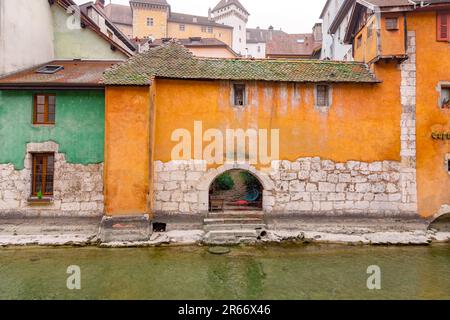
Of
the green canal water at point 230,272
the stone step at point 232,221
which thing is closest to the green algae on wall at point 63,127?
the green canal water at point 230,272

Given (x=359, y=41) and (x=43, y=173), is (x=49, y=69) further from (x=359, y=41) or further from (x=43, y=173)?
(x=359, y=41)

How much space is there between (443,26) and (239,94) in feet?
27.6

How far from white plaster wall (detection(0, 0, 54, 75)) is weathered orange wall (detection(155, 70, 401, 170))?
8332 millimetres

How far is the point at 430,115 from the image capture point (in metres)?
12.2

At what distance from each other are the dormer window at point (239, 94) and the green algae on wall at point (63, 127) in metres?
5.12

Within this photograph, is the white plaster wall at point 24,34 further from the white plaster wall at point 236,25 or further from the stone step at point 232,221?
the white plaster wall at point 236,25

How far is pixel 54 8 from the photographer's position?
1639 centimetres

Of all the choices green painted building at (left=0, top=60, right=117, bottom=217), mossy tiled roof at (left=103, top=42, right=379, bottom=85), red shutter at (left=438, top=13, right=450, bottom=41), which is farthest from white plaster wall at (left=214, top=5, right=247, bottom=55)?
green painted building at (left=0, top=60, right=117, bottom=217)

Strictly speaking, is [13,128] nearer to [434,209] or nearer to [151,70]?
[151,70]

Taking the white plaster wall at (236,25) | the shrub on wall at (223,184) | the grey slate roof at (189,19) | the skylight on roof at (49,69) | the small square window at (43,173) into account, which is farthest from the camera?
the white plaster wall at (236,25)

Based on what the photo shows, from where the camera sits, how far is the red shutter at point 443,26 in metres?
12.0

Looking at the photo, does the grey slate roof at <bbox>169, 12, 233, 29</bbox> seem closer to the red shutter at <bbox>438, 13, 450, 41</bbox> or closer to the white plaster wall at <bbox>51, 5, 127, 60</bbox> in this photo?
the white plaster wall at <bbox>51, 5, 127, 60</bbox>

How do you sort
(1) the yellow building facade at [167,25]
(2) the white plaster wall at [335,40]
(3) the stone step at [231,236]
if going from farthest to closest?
(1) the yellow building facade at [167,25] < (2) the white plaster wall at [335,40] < (3) the stone step at [231,236]
